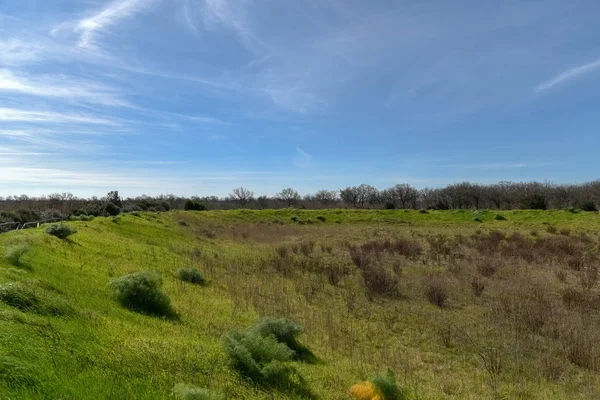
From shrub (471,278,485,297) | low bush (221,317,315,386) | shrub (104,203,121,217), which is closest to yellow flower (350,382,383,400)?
low bush (221,317,315,386)

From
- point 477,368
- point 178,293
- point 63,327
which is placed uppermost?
point 63,327

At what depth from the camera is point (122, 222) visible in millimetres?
24328

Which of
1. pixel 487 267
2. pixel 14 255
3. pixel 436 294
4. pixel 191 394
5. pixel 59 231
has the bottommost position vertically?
pixel 436 294

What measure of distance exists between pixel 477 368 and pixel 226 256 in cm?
1363

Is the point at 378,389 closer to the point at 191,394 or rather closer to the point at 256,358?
the point at 256,358

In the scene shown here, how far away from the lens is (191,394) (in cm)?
351

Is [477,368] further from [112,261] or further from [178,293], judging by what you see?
[112,261]

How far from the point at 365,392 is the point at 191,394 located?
241 cm

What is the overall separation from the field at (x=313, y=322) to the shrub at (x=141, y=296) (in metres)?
0.24

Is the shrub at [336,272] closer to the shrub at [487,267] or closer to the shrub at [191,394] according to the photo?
the shrub at [487,267]

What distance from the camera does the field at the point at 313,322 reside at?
13.2 feet

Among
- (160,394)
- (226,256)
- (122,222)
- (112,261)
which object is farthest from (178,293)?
(122,222)

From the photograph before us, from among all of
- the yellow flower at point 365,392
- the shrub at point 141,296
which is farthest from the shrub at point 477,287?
the shrub at point 141,296

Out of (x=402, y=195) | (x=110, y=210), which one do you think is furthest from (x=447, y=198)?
(x=110, y=210)
